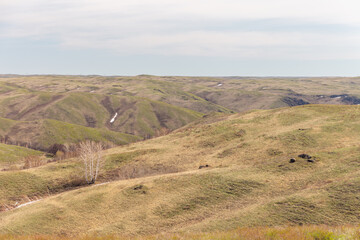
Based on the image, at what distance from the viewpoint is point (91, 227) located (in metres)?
35.5

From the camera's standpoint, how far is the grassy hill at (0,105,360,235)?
105 feet

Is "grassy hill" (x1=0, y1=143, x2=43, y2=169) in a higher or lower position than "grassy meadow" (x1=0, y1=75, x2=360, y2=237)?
lower

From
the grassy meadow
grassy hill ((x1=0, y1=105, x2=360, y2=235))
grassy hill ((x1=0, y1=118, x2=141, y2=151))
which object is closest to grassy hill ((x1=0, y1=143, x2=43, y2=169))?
grassy hill ((x1=0, y1=118, x2=141, y2=151))

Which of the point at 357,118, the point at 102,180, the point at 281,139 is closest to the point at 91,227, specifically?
the point at 102,180

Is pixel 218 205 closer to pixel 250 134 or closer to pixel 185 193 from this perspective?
pixel 185 193

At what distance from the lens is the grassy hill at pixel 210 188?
3191 cm

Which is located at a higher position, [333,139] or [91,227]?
[333,139]

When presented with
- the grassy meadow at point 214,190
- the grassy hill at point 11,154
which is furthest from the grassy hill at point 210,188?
the grassy hill at point 11,154

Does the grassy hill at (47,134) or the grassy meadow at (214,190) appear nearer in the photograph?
the grassy meadow at (214,190)

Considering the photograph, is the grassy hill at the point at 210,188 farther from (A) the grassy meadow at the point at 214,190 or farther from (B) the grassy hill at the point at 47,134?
(B) the grassy hill at the point at 47,134

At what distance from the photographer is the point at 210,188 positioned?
4144 centimetres

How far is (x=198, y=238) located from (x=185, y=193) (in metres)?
24.5

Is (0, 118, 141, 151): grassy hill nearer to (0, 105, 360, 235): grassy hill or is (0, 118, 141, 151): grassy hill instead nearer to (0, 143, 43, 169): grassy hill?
(0, 143, 43, 169): grassy hill

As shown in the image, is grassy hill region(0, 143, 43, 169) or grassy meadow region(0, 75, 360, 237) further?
grassy hill region(0, 143, 43, 169)
